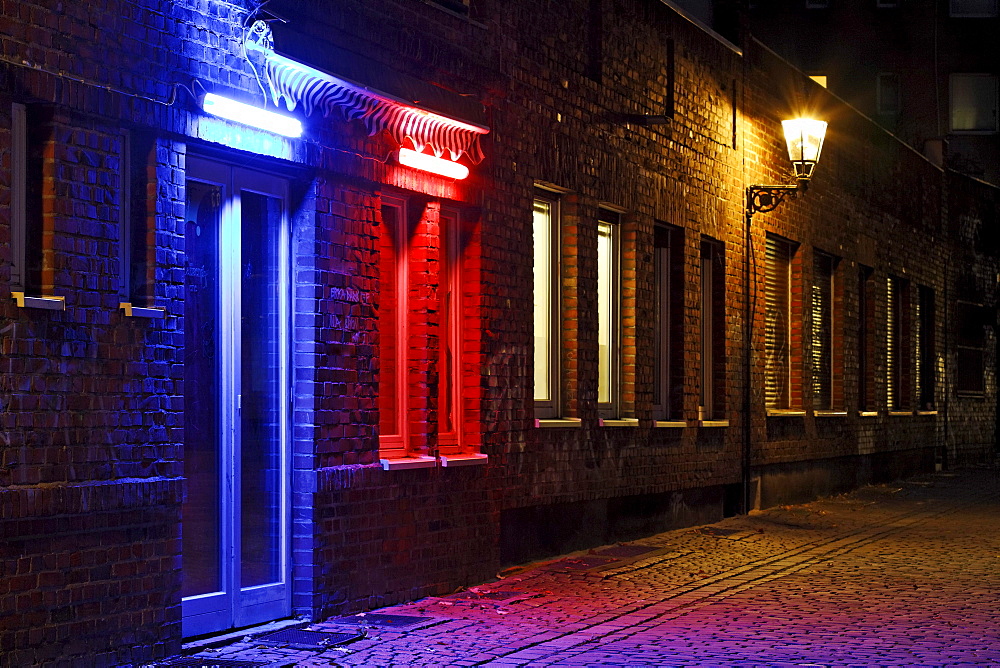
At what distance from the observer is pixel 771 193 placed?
18328 millimetres

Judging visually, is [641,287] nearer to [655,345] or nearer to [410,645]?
[655,345]

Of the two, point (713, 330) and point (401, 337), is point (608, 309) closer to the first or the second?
point (713, 330)

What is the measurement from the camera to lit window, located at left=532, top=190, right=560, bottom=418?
13242mm

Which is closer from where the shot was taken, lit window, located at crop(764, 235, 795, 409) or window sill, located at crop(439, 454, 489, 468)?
window sill, located at crop(439, 454, 489, 468)

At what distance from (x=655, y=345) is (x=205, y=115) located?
818 cm

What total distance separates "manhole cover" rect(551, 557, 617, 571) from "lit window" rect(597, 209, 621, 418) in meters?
1.84

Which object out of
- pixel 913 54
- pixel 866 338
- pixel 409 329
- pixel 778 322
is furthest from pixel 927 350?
pixel 913 54

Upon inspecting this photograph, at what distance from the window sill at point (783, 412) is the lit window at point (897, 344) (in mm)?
6145

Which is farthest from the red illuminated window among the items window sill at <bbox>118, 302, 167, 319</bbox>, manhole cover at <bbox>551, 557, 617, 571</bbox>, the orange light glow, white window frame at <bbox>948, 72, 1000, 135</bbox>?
white window frame at <bbox>948, 72, 1000, 135</bbox>

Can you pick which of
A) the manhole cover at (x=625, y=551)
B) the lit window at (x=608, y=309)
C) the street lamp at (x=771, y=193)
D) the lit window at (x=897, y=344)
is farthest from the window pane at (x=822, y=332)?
the manhole cover at (x=625, y=551)

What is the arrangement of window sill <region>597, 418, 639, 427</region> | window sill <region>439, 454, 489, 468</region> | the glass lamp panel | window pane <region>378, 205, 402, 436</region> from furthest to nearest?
the glass lamp panel < window sill <region>597, 418, 639, 427</region> < window sill <region>439, 454, 489, 468</region> < window pane <region>378, 205, 402, 436</region>

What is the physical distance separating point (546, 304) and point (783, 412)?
6988mm

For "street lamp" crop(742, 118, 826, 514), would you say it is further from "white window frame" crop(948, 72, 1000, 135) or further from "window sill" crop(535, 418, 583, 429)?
"white window frame" crop(948, 72, 1000, 135)

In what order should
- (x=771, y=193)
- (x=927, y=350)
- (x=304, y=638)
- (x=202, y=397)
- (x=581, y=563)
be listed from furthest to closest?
(x=927, y=350) → (x=771, y=193) → (x=581, y=563) → (x=304, y=638) → (x=202, y=397)
